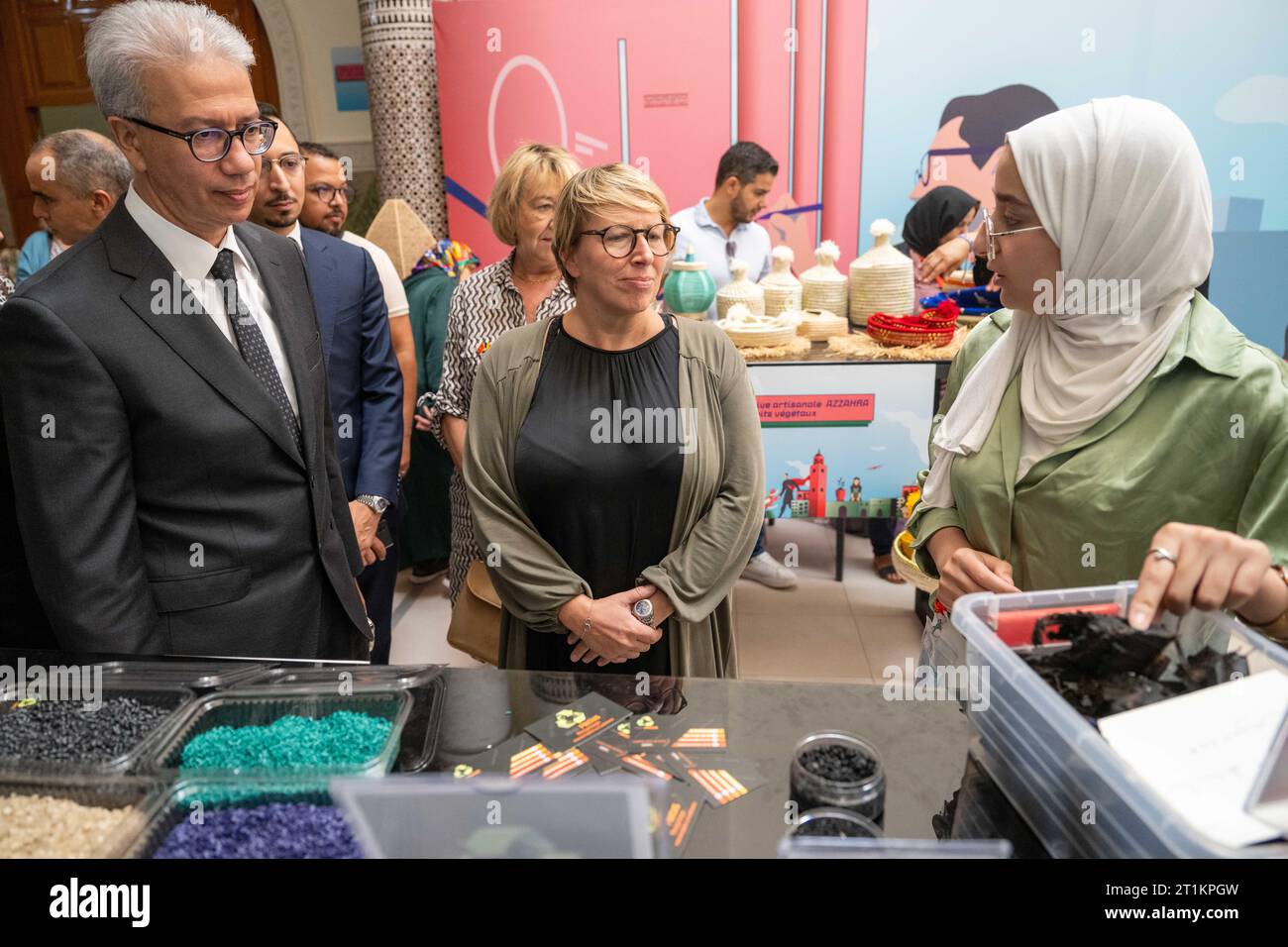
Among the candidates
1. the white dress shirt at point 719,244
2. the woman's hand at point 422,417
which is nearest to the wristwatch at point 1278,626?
the woman's hand at point 422,417

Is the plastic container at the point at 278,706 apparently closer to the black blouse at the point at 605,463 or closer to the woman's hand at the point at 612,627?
the woman's hand at the point at 612,627

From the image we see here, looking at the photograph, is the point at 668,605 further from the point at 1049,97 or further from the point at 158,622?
the point at 1049,97

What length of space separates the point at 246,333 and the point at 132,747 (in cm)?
79

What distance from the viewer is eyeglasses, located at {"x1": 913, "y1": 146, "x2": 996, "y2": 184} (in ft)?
16.1

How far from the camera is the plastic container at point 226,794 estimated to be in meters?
1.14

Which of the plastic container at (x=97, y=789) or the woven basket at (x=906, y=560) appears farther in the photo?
the woven basket at (x=906, y=560)

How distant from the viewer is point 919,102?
16.0 ft

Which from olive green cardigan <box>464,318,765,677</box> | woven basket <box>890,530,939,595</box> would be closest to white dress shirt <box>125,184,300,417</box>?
olive green cardigan <box>464,318,765,677</box>

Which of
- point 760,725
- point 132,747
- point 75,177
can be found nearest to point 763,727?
point 760,725

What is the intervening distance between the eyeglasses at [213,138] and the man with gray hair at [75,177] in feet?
5.73

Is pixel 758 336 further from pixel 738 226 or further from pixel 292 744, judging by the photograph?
pixel 292 744

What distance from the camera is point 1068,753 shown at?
3.20 feet

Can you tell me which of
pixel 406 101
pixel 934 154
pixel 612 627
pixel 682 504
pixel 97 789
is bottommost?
pixel 612 627

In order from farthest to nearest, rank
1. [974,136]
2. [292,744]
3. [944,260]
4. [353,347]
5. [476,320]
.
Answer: [974,136] < [944,260] < [476,320] < [353,347] < [292,744]
